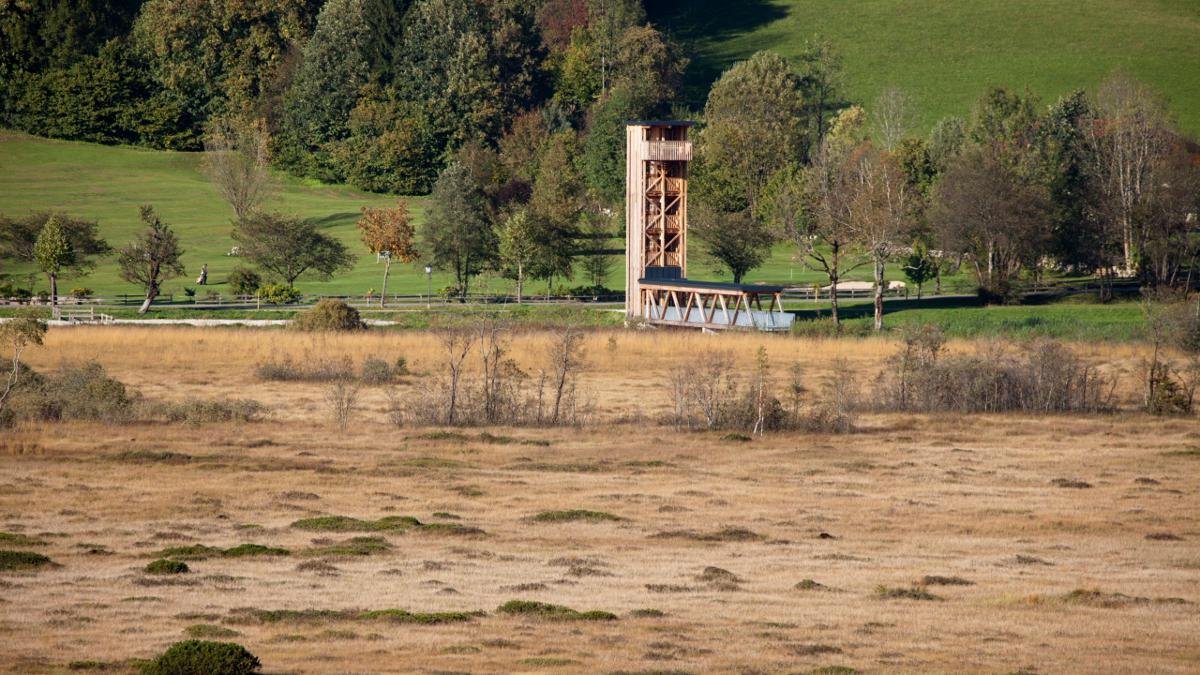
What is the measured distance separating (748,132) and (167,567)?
103 meters

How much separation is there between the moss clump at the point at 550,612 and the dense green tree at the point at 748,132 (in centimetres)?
9321

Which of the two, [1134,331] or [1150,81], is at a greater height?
[1150,81]

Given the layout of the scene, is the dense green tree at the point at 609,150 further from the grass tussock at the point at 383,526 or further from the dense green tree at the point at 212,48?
the grass tussock at the point at 383,526

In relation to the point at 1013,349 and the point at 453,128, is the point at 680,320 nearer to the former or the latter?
the point at 1013,349

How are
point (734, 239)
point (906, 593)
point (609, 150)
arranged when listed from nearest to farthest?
1. point (906, 593)
2. point (734, 239)
3. point (609, 150)

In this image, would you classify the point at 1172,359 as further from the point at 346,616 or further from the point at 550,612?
the point at 346,616

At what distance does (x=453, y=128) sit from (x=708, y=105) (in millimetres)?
22775

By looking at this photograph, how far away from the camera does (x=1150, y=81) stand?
15525 cm

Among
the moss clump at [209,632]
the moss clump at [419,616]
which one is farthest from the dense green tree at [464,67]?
the moss clump at [209,632]

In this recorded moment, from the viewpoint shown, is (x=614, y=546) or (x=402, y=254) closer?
(x=614, y=546)

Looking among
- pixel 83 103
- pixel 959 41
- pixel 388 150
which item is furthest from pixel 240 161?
pixel 959 41

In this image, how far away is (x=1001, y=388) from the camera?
62125 millimetres

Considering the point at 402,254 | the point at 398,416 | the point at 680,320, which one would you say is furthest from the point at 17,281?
the point at 398,416

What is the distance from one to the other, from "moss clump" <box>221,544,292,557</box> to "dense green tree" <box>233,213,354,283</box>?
206 feet
